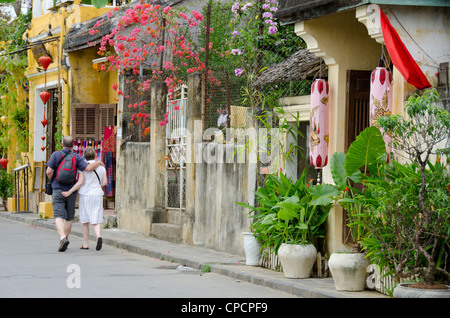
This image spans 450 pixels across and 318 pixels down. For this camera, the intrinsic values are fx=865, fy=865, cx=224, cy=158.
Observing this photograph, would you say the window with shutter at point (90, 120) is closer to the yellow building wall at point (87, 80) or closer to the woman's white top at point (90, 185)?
the yellow building wall at point (87, 80)

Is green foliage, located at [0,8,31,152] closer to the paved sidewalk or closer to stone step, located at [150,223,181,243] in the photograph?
the paved sidewalk

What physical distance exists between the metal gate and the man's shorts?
2415mm

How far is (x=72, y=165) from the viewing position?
1566 centimetres

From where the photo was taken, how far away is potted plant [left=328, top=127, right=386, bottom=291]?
10.3 meters

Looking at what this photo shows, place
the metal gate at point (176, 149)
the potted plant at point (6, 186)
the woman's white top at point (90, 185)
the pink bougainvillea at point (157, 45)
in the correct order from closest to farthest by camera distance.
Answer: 1. the woman's white top at point (90, 185)
2. the metal gate at point (176, 149)
3. the pink bougainvillea at point (157, 45)
4. the potted plant at point (6, 186)

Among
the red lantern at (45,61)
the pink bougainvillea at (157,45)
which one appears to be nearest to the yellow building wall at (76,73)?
the red lantern at (45,61)

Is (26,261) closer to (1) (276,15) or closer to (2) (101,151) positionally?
(1) (276,15)

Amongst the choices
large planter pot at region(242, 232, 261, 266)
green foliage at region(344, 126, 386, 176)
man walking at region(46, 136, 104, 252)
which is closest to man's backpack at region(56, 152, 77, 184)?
man walking at region(46, 136, 104, 252)

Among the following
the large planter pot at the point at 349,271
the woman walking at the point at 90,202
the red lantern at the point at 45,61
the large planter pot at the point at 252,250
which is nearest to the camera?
the large planter pot at the point at 349,271

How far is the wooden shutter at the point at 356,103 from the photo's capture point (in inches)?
484

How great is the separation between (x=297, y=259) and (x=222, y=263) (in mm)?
2101

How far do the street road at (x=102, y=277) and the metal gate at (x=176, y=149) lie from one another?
2.02 metres

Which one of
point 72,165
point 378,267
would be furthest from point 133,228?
point 378,267

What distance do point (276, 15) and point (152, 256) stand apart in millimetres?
4885
